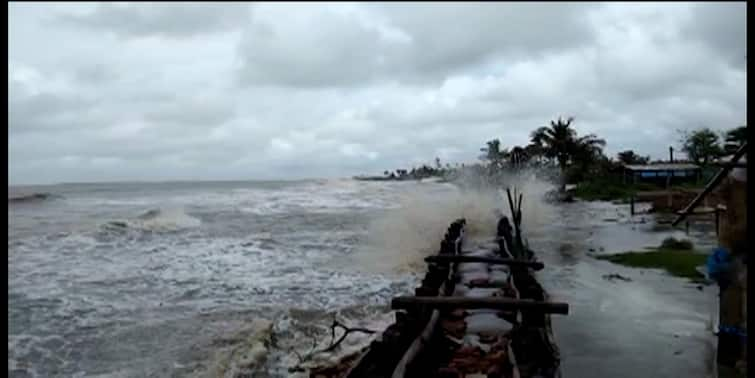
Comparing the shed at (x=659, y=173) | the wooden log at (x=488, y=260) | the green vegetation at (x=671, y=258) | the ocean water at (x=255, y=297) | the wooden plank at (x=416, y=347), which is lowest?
the ocean water at (x=255, y=297)

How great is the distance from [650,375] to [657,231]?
18.3m

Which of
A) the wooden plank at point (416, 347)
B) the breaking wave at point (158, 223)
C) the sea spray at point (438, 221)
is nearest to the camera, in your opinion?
the wooden plank at point (416, 347)

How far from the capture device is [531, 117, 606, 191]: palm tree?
2040 inches

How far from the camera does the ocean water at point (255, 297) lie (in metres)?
8.33

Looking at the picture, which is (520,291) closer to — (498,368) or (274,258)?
(498,368)

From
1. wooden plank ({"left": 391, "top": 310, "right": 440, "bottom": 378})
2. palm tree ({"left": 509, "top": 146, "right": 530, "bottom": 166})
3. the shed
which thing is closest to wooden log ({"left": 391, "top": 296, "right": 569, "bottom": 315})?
wooden plank ({"left": 391, "top": 310, "right": 440, "bottom": 378})

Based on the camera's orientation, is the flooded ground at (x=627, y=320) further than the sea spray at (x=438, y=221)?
No

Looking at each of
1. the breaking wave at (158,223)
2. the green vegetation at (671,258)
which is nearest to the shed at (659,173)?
the green vegetation at (671,258)

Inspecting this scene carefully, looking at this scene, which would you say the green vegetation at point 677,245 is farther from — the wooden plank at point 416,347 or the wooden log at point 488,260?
the wooden plank at point 416,347

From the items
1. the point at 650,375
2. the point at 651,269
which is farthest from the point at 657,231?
the point at 650,375

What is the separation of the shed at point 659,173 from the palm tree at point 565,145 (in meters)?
2.94

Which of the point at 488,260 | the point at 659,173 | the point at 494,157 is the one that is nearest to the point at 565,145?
the point at 659,173

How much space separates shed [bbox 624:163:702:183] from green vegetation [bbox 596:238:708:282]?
1112 inches

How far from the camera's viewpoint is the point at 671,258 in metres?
15.4
